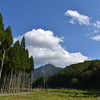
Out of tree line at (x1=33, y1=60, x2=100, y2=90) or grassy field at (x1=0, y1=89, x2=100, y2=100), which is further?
tree line at (x1=33, y1=60, x2=100, y2=90)

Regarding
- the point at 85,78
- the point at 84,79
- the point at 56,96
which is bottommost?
the point at 56,96

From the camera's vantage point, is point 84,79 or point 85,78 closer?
point 85,78

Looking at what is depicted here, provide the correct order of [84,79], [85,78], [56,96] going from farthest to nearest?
[84,79], [85,78], [56,96]

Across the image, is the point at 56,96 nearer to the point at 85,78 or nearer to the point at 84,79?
the point at 85,78

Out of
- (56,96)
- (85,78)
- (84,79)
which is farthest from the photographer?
(84,79)

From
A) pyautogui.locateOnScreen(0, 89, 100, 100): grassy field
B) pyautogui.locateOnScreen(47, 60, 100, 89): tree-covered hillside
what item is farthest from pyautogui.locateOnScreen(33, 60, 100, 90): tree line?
pyautogui.locateOnScreen(0, 89, 100, 100): grassy field

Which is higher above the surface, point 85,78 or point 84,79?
point 85,78

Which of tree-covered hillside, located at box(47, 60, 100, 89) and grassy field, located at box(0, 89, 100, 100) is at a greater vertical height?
tree-covered hillside, located at box(47, 60, 100, 89)

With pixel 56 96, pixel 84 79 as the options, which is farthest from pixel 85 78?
pixel 56 96

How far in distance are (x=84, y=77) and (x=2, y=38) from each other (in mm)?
72604

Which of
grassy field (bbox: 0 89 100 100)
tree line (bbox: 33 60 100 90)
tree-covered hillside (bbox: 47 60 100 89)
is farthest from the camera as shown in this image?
tree-covered hillside (bbox: 47 60 100 89)

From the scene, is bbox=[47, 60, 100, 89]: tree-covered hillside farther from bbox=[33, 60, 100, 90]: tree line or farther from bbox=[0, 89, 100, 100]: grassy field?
bbox=[0, 89, 100, 100]: grassy field

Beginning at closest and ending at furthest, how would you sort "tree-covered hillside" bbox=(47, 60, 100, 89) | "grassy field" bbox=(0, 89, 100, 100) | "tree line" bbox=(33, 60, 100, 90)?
1. "grassy field" bbox=(0, 89, 100, 100)
2. "tree line" bbox=(33, 60, 100, 90)
3. "tree-covered hillside" bbox=(47, 60, 100, 89)

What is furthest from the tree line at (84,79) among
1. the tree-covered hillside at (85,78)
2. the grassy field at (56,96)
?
the grassy field at (56,96)
